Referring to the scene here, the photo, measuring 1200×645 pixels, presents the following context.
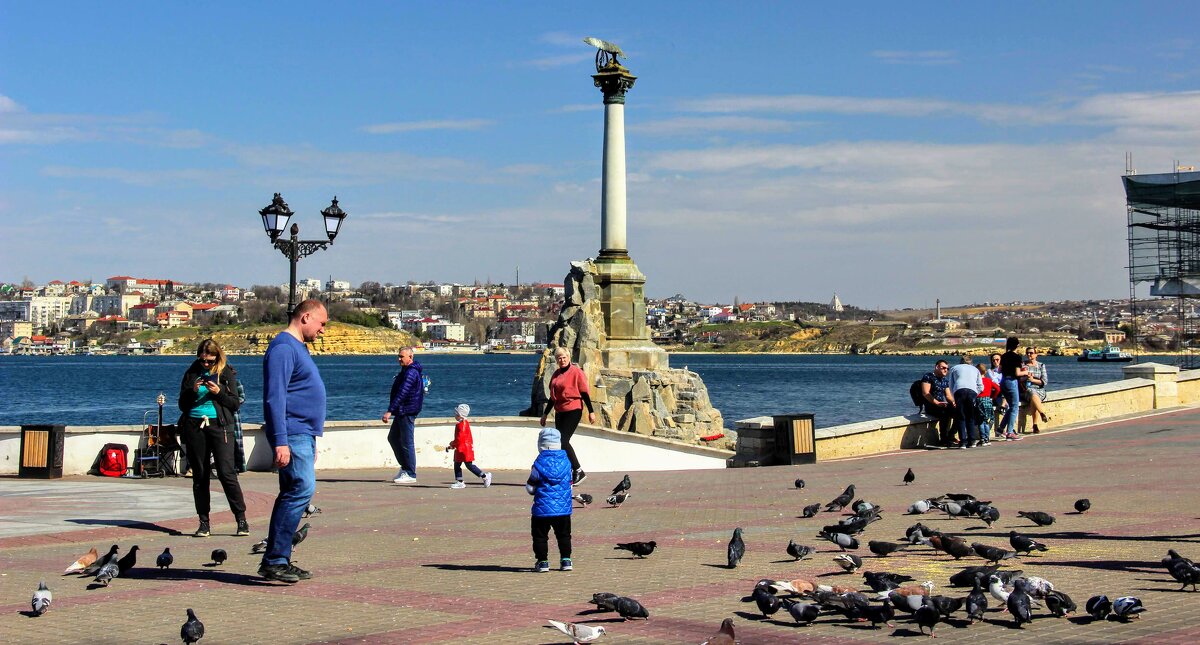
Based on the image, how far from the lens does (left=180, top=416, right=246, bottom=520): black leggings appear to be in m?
10.8

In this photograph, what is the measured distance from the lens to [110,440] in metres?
16.1

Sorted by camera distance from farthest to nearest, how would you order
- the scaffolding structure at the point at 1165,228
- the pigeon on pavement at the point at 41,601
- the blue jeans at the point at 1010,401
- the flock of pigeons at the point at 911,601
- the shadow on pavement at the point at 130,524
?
1. the scaffolding structure at the point at 1165,228
2. the blue jeans at the point at 1010,401
3. the shadow on pavement at the point at 130,524
4. the pigeon on pavement at the point at 41,601
5. the flock of pigeons at the point at 911,601

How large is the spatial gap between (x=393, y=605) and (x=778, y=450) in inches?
440

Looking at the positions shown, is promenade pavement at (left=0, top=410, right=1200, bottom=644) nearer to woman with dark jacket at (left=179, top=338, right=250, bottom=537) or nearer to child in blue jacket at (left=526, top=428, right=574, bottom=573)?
child in blue jacket at (left=526, top=428, right=574, bottom=573)

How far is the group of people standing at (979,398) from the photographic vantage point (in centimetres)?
1906

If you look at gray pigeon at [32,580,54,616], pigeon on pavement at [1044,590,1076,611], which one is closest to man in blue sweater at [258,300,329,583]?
gray pigeon at [32,580,54,616]

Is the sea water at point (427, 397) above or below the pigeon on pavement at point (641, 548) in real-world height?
below

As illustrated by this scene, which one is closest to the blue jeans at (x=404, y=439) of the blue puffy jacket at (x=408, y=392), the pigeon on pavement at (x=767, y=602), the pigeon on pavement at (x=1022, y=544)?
the blue puffy jacket at (x=408, y=392)

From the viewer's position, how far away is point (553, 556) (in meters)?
9.99

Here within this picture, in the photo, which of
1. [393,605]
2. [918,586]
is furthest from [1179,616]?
[393,605]

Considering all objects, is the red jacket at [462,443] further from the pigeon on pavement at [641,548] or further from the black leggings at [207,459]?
the pigeon on pavement at [641,548]

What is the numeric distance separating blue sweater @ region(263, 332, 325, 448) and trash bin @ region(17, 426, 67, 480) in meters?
8.14

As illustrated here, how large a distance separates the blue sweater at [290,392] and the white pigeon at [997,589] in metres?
4.45

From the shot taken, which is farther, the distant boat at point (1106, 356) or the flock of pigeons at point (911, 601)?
the distant boat at point (1106, 356)
